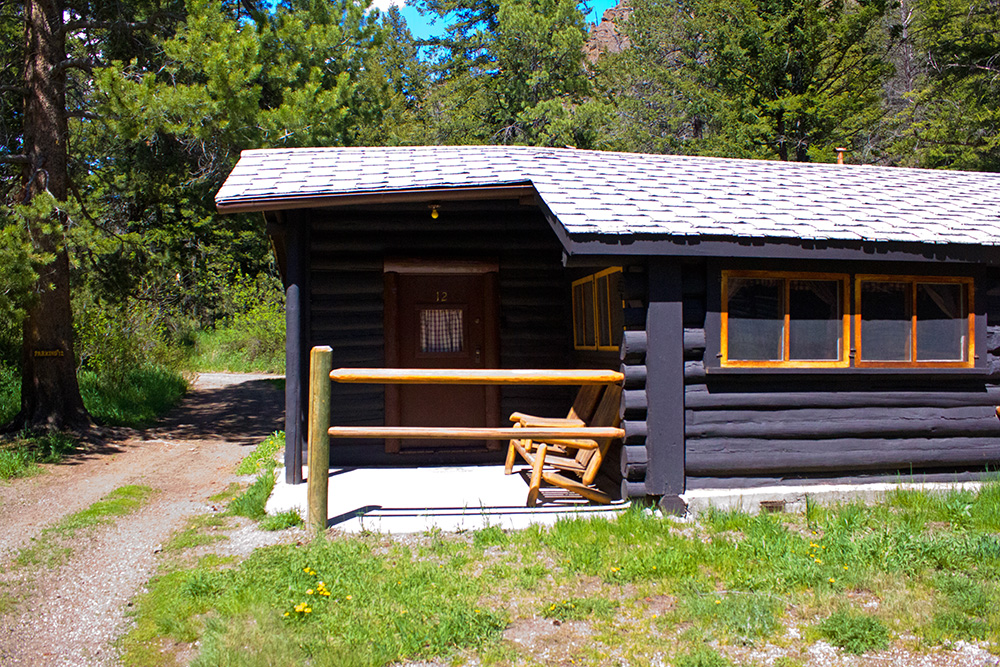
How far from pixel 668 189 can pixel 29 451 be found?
321 inches

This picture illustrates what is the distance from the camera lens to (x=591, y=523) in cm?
545

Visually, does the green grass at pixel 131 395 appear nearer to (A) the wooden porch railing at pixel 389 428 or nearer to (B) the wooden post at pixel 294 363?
(B) the wooden post at pixel 294 363

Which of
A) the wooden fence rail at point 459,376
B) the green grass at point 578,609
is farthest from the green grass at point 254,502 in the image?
the green grass at point 578,609

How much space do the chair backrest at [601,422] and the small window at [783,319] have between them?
100 cm

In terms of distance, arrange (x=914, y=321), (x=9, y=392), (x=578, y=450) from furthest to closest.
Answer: (x=9, y=392) → (x=578, y=450) → (x=914, y=321)

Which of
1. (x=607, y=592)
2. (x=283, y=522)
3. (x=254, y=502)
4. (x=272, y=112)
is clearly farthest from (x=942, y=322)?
(x=272, y=112)

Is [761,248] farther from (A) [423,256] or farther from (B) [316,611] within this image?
(B) [316,611]

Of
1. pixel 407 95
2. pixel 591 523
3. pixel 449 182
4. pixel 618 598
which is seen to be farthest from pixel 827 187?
pixel 407 95

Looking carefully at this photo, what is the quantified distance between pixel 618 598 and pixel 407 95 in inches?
1656

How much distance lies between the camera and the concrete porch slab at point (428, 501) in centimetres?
571

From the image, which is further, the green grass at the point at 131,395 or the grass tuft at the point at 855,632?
the green grass at the point at 131,395

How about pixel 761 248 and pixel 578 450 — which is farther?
pixel 578 450

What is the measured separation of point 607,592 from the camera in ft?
14.6

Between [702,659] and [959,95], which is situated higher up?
[959,95]
